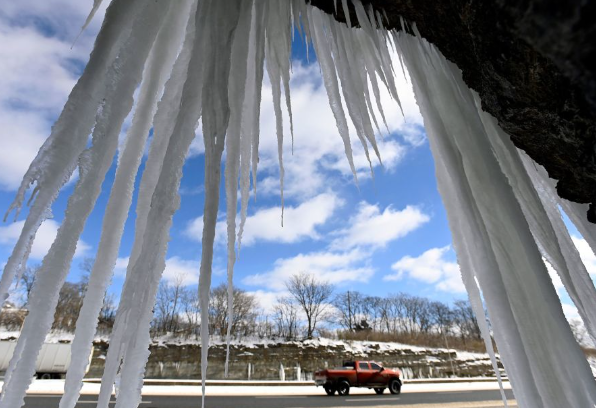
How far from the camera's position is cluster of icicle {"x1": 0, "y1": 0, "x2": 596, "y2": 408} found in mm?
736

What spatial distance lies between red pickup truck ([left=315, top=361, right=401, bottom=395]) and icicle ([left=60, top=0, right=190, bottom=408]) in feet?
46.5

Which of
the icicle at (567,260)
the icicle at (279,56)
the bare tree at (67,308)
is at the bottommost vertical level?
the icicle at (567,260)

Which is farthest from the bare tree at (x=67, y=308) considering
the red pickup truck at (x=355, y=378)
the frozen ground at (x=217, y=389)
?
the red pickup truck at (x=355, y=378)

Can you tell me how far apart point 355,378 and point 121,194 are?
14857 millimetres

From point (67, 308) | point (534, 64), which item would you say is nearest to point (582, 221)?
point (534, 64)

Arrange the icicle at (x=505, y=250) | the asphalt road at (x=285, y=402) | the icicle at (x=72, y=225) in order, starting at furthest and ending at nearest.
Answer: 1. the asphalt road at (x=285, y=402)
2. the icicle at (x=505, y=250)
3. the icicle at (x=72, y=225)

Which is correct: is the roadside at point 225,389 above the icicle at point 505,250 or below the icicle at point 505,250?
below

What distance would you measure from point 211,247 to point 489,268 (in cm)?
81

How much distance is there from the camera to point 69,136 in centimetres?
76

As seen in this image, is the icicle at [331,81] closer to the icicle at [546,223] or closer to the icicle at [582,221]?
the icicle at [546,223]

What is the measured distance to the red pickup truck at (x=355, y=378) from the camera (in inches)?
528

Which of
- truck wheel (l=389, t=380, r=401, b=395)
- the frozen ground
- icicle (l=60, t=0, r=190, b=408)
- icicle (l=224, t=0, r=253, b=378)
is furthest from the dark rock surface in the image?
truck wheel (l=389, t=380, r=401, b=395)

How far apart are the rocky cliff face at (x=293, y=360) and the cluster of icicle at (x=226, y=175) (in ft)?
66.6

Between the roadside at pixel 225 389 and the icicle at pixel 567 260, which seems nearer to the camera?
the icicle at pixel 567 260
